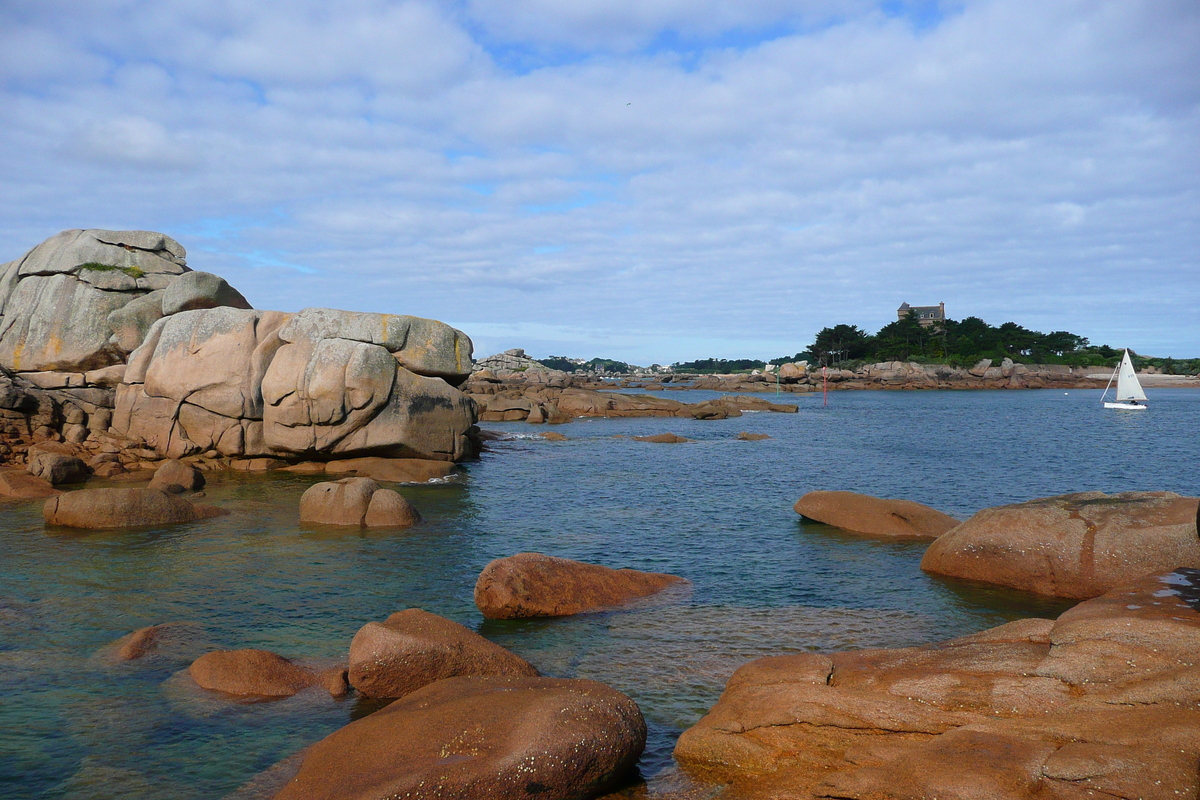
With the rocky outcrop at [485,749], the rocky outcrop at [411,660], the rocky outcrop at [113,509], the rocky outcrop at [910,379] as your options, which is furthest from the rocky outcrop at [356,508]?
the rocky outcrop at [910,379]

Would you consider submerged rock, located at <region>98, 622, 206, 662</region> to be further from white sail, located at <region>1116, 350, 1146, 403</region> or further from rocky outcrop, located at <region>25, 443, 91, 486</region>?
white sail, located at <region>1116, 350, 1146, 403</region>

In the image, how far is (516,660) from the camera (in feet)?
32.3

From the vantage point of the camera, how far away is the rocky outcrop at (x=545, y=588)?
12906 millimetres

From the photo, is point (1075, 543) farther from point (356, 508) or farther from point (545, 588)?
point (356, 508)

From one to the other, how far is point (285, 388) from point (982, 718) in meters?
26.0

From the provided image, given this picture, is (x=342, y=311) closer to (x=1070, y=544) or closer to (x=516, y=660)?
(x=516, y=660)

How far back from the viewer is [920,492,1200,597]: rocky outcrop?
42.8 ft

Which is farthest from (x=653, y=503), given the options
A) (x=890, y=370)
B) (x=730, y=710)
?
(x=890, y=370)

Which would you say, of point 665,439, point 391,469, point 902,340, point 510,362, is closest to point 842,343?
point 902,340

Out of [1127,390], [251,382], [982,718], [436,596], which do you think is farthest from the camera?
[1127,390]

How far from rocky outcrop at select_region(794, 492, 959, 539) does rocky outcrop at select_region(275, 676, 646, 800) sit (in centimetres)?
1374

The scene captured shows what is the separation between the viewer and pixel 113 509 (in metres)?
18.6

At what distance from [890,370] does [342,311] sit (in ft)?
423

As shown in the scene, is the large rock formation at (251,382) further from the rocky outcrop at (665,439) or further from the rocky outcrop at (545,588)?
the rocky outcrop at (665,439)
